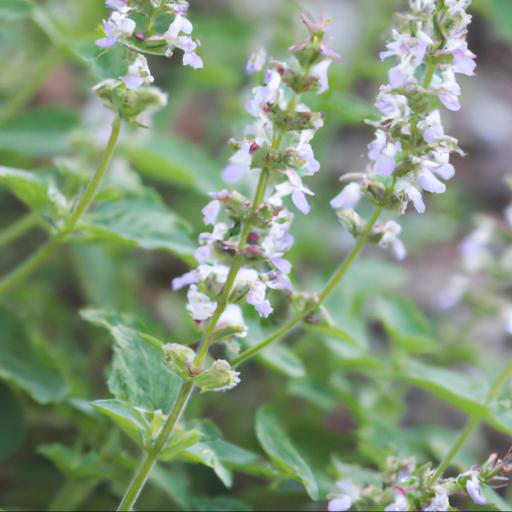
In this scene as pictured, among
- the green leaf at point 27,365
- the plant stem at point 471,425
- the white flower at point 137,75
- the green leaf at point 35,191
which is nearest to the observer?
the white flower at point 137,75

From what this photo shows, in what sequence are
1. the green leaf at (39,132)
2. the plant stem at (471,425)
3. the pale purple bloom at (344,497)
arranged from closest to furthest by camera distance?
the pale purple bloom at (344,497), the plant stem at (471,425), the green leaf at (39,132)

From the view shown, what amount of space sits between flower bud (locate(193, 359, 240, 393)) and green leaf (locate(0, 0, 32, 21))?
3.41ft

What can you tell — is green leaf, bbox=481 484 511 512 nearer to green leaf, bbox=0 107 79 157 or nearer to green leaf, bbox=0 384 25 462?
green leaf, bbox=0 384 25 462

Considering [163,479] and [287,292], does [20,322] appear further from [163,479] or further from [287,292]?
[287,292]

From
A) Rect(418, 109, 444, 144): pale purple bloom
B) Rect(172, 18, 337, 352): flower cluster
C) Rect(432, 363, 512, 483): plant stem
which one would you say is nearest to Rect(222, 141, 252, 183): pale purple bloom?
Rect(172, 18, 337, 352): flower cluster

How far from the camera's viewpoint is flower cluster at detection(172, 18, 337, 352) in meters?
1.13

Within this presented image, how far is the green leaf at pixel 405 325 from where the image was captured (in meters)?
2.04

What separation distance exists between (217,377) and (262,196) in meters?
0.28

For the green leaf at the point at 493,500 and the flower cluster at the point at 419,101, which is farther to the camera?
the green leaf at the point at 493,500

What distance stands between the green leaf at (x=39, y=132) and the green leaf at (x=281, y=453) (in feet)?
3.70

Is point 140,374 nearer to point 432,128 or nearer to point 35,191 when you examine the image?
point 35,191

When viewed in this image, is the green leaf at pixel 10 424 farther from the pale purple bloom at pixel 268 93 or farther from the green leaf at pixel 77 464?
the pale purple bloom at pixel 268 93

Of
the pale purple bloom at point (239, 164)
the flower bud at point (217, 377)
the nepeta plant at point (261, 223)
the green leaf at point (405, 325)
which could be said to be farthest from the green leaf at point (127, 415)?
the green leaf at point (405, 325)

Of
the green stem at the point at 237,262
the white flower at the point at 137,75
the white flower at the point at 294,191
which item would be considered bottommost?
the green stem at the point at 237,262
